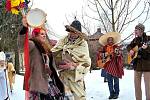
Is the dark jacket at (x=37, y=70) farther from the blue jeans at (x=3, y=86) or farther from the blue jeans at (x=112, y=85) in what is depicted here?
the blue jeans at (x=112, y=85)

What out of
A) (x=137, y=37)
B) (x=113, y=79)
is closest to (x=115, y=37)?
(x=113, y=79)

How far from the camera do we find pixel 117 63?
10.2 meters

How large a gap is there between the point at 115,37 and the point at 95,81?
342cm

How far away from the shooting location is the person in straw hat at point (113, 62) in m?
10.1

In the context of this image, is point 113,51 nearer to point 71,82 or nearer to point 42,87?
point 71,82

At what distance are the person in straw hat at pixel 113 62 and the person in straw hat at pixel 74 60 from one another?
114 inches

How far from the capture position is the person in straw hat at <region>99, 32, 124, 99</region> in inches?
399

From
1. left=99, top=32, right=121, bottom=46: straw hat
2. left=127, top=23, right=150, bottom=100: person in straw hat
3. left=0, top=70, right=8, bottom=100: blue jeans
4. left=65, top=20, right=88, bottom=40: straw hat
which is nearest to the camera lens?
left=65, top=20, right=88, bottom=40: straw hat

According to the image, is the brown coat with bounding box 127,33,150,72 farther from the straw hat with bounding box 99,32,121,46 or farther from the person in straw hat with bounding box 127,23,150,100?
the straw hat with bounding box 99,32,121,46

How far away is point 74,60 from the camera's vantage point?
23.5 ft

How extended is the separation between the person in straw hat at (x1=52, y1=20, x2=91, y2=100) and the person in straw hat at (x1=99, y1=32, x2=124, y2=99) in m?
2.89

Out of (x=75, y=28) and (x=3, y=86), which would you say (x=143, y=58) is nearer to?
(x=75, y=28)

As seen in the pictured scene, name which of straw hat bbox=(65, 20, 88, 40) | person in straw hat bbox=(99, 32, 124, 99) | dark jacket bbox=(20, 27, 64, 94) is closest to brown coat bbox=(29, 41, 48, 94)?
dark jacket bbox=(20, 27, 64, 94)

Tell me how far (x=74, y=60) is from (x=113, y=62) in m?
3.18
